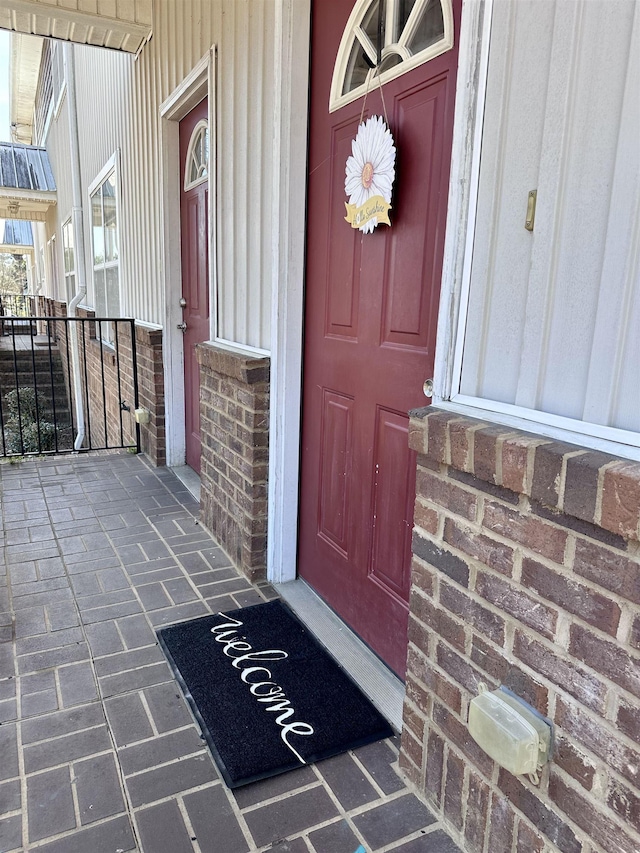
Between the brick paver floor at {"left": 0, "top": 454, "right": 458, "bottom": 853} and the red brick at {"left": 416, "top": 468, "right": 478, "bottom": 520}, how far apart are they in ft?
2.66

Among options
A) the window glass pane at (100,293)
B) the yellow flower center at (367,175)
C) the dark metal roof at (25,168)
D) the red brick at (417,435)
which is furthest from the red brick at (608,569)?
the dark metal roof at (25,168)

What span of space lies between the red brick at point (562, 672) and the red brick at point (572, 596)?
0.35 feet

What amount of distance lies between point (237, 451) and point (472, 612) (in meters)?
1.66

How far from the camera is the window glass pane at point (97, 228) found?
6559mm

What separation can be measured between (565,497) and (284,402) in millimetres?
1605

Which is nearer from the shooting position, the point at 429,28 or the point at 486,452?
the point at 486,452

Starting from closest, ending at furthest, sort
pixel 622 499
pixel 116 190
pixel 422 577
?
pixel 622 499 < pixel 422 577 < pixel 116 190

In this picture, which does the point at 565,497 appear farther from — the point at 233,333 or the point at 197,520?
the point at 197,520

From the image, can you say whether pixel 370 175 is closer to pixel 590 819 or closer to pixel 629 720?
pixel 629 720

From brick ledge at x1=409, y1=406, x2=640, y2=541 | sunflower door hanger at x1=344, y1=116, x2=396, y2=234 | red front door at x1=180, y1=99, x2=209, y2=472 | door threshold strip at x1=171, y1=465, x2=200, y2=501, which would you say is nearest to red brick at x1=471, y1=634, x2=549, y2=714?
brick ledge at x1=409, y1=406, x2=640, y2=541

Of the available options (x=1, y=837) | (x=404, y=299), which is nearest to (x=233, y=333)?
(x=404, y=299)

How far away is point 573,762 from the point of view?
1082mm

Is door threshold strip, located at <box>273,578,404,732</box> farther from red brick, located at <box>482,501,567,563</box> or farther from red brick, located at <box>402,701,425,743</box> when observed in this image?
red brick, located at <box>482,501,567,563</box>

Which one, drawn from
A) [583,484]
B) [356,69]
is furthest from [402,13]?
[583,484]
